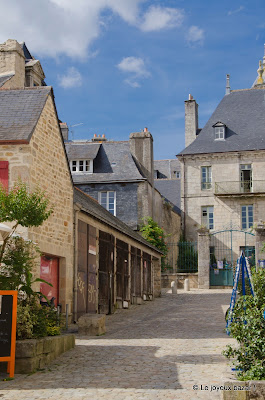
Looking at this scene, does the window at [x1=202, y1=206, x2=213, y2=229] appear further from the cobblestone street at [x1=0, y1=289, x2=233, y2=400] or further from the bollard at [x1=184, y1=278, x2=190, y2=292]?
the cobblestone street at [x1=0, y1=289, x2=233, y2=400]

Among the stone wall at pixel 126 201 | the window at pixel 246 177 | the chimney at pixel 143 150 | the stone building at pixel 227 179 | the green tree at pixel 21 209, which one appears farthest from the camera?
the window at pixel 246 177

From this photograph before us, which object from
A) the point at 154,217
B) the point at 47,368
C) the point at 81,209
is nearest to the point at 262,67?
the point at 154,217

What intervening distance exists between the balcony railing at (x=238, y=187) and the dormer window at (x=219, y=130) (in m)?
3.37

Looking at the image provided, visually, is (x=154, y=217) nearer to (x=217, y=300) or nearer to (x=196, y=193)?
(x=196, y=193)

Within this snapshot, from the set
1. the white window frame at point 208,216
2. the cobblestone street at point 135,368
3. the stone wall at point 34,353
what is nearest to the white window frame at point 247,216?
the white window frame at point 208,216

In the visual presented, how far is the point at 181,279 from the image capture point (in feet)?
92.9

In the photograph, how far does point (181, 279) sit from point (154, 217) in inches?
147

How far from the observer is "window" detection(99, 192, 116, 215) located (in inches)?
1113

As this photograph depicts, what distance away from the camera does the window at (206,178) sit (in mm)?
35125

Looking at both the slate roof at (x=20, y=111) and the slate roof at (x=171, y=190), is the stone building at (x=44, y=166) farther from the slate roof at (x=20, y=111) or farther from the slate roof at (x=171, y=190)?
the slate roof at (x=171, y=190)

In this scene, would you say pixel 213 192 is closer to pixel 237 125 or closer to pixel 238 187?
pixel 238 187

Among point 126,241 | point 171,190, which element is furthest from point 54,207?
point 171,190

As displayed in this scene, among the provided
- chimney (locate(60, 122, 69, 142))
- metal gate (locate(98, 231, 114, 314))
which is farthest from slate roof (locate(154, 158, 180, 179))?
metal gate (locate(98, 231, 114, 314))

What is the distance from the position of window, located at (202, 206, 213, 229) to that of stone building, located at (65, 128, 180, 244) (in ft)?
19.0
